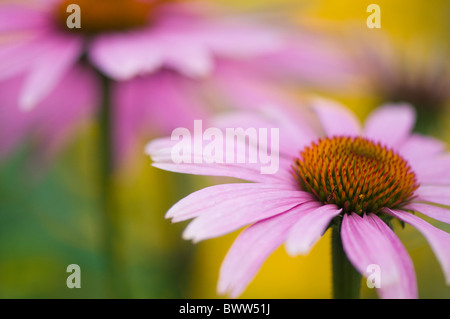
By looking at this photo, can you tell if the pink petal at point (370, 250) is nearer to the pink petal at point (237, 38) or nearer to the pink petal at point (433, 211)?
the pink petal at point (433, 211)

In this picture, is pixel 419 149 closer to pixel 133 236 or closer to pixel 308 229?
pixel 308 229

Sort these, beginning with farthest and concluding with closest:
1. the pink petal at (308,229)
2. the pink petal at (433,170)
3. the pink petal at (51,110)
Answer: the pink petal at (51,110)
the pink petal at (433,170)
the pink petal at (308,229)

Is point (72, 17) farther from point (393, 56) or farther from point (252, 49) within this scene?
point (393, 56)

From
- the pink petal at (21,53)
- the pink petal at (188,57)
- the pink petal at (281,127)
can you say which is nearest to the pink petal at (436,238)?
the pink petal at (281,127)

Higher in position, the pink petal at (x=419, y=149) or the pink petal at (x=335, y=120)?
the pink petal at (x=335, y=120)

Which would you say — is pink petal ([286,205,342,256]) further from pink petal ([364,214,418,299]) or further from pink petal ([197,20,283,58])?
pink petal ([197,20,283,58])

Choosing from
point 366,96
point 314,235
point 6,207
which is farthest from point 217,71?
point 314,235

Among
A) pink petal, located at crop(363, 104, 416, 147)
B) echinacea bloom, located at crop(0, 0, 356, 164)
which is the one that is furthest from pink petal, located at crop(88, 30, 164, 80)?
pink petal, located at crop(363, 104, 416, 147)

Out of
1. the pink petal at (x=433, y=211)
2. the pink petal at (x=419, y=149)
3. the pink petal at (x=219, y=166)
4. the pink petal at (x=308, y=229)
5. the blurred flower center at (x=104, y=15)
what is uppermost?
the blurred flower center at (x=104, y=15)
